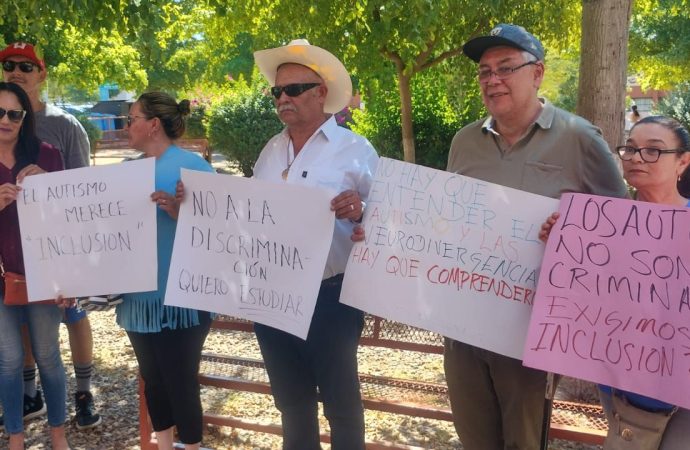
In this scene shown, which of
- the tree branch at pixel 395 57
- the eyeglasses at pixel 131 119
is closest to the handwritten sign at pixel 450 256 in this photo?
the eyeglasses at pixel 131 119

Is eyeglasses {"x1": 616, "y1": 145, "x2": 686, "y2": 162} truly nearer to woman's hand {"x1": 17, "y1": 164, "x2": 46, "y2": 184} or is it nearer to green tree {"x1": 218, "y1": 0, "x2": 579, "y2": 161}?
woman's hand {"x1": 17, "y1": 164, "x2": 46, "y2": 184}

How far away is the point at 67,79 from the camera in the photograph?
1351cm

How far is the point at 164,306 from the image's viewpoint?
9.05 ft

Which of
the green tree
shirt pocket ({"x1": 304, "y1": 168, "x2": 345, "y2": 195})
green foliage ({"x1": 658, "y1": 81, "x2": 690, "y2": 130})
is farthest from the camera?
green foliage ({"x1": 658, "y1": 81, "x2": 690, "y2": 130})

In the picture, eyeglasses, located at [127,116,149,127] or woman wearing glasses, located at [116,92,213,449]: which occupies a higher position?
eyeglasses, located at [127,116,149,127]

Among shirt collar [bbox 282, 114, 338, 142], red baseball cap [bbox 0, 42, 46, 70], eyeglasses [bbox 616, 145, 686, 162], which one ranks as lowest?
eyeglasses [bbox 616, 145, 686, 162]

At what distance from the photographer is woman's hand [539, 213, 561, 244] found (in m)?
2.05

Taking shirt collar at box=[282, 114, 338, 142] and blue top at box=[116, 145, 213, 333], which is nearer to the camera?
shirt collar at box=[282, 114, 338, 142]

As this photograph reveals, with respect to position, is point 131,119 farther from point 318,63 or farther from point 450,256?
point 450,256

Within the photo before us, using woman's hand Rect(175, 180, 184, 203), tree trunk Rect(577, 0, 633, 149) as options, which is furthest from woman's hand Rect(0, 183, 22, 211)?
tree trunk Rect(577, 0, 633, 149)

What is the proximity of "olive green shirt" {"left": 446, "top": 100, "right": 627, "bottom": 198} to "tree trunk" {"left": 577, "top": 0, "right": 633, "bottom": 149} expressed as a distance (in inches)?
69.3

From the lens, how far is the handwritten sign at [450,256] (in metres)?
2.18

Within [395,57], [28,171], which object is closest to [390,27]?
[395,57]

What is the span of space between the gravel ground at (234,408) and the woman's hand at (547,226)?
1893 mm
